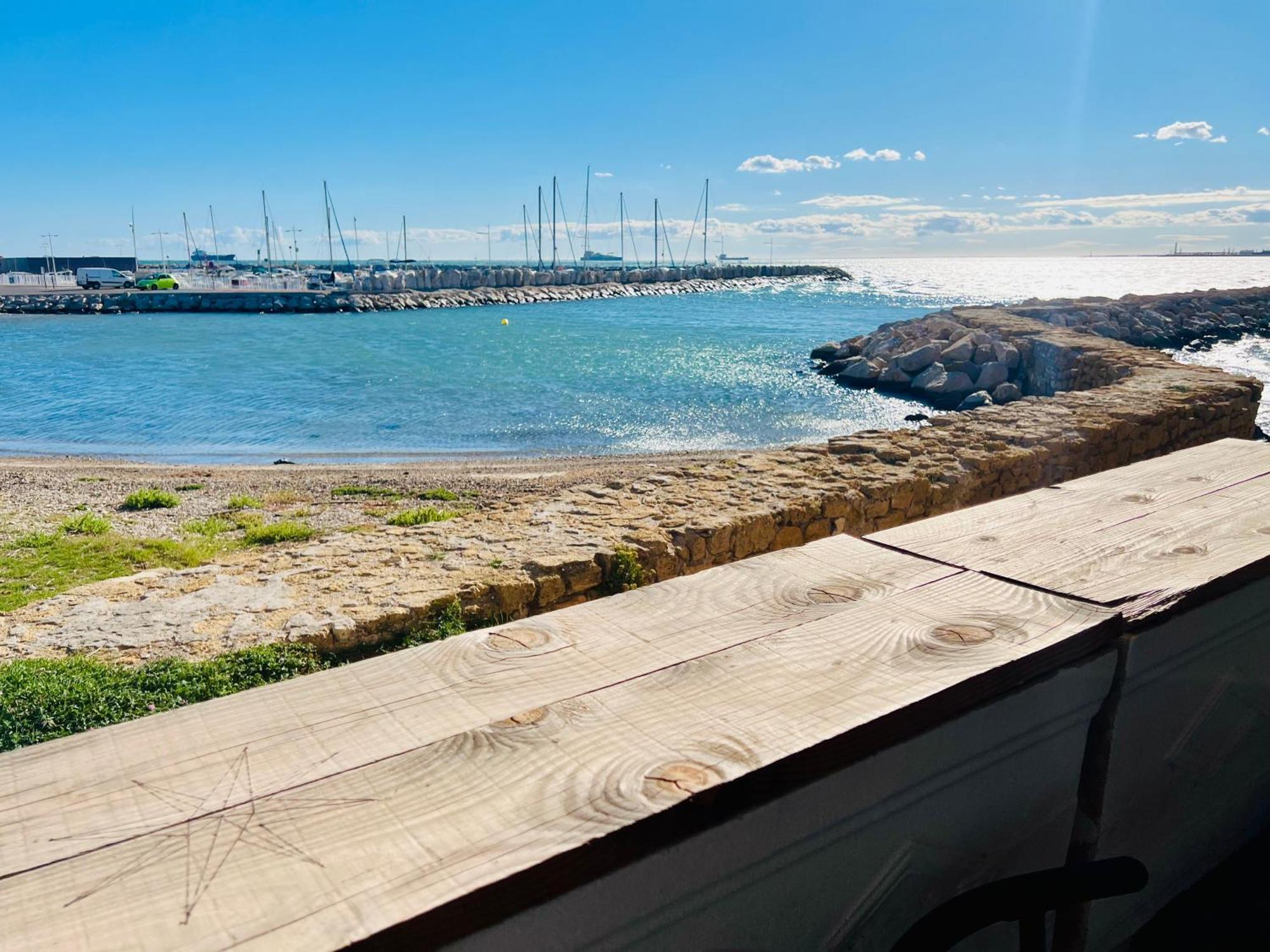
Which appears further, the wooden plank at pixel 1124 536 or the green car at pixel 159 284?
the green car at pixel 159 284

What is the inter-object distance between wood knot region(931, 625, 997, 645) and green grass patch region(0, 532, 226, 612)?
20.6ft

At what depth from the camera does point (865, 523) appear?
18.7 ft

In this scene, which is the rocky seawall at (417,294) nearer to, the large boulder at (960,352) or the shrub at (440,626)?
the large boulder at (960,352)

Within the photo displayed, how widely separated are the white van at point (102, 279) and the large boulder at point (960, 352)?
80.5 meters

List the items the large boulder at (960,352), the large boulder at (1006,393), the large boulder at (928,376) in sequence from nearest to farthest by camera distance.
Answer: the large boulder at (1006,393)
the large boulder at (960,352)
the large boulder at (928,376)

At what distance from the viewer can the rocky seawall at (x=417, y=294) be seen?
216 ft

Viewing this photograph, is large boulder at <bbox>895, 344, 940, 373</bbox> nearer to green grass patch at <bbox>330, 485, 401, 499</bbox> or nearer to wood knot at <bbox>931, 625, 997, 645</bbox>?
green grass patch at <bbox>330, 485, 401, 499</bbox>

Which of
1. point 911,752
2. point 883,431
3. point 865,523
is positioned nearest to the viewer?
point 911,752

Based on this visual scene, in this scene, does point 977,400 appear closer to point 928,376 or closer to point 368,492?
point 928,376

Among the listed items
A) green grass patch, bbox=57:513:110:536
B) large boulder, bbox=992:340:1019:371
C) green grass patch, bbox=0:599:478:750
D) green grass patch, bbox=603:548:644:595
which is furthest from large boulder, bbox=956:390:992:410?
green grass patch, bbox=0:599:478:750

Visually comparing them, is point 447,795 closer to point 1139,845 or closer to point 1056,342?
point 1139,845

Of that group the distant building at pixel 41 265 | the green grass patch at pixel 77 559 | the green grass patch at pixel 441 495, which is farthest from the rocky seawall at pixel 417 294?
the green grass patch at pixel 77 559

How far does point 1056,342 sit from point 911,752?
18.7 m

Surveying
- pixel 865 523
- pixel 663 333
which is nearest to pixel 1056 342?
pixel 865 523
